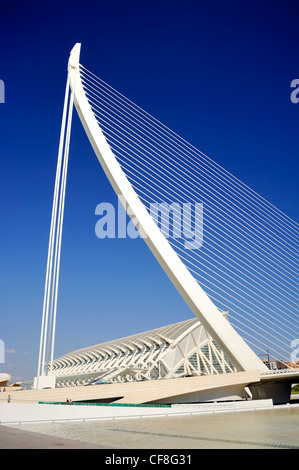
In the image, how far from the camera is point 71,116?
19.9m

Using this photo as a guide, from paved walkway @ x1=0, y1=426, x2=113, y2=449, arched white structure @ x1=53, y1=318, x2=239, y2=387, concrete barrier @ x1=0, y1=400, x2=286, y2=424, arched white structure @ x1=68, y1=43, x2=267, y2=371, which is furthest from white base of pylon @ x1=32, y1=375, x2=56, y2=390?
arched white structure @ x1=53, y1=318, x2=239, y2=387

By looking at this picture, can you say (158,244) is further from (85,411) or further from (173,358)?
(173,358)

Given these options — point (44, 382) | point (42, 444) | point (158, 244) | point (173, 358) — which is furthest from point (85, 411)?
point (173, 358)

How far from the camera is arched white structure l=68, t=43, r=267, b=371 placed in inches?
759

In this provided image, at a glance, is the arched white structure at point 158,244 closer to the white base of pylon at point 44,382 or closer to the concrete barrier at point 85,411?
the concrete barrier at point 85,411

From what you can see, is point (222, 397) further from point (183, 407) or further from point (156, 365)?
point (156, 365)

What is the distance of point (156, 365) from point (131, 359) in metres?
7.49

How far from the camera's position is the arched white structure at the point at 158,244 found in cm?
1928

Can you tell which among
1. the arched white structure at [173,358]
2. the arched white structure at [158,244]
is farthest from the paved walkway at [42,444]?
the arched white structure at [173,358]

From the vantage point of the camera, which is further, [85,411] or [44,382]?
[44,382]

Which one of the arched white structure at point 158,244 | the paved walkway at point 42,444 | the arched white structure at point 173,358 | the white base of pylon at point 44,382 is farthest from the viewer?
the arched white structure at point 173,358

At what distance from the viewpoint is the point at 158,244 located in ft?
63.5

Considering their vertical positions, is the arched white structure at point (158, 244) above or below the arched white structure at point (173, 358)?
above
